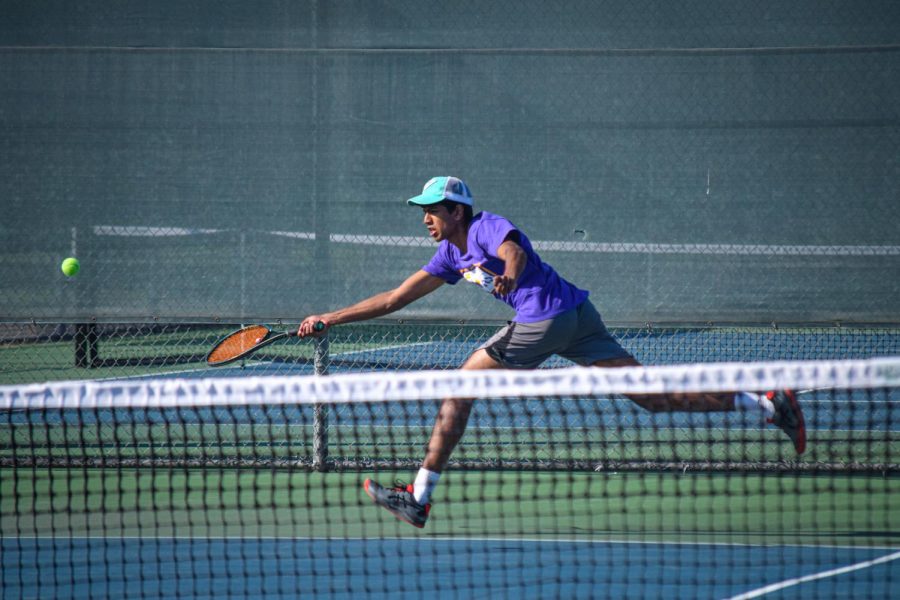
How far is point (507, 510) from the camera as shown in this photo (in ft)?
18.6

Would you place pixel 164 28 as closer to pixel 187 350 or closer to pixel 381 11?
pixel 381 11

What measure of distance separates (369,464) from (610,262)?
6.16ft

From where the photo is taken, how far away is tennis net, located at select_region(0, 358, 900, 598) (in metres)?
3.40

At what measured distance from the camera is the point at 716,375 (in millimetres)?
3268

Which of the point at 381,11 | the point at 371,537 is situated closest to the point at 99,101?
the point at 381,11

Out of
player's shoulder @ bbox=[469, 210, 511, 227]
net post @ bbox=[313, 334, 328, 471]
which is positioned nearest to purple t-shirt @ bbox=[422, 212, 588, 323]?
player's shoulder @ bbox=[469, 210, 511, 227]

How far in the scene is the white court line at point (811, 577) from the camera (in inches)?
167

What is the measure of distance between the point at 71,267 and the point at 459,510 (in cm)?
285

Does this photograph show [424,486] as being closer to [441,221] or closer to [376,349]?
[441,221]

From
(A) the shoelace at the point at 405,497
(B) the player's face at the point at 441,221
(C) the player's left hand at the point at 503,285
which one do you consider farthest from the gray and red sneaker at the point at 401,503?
(B) the player's face at the point at 441,221

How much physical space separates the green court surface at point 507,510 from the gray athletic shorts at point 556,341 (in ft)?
1.90

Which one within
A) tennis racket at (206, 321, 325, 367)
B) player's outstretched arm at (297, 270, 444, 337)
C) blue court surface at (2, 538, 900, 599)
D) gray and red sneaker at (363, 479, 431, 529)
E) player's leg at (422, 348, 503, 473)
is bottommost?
blue court surface at (2, 538, 900, 599)

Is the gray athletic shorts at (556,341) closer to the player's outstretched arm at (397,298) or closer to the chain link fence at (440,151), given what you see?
the player's outstretched arm at (397,298)

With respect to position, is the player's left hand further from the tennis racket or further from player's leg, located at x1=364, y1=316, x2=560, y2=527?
the tennis racket
